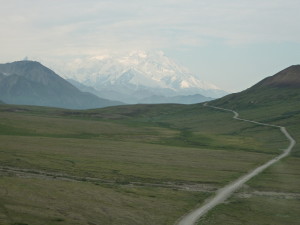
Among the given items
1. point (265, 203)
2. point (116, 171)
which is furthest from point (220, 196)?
point (116, 171)

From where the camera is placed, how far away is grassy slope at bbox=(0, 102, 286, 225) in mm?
61375

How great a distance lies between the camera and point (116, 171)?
335ft

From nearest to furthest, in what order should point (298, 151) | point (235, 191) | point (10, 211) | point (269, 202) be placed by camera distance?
point (10, 211) → point (269, 202) → point (235, 191) → point (298, 151)

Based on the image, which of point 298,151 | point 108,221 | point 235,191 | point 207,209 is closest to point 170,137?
point 298,151

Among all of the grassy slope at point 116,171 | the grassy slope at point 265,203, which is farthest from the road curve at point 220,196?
the grassy slope at point 116,171

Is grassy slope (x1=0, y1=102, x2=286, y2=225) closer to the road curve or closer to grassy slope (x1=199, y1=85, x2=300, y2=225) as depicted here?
the road curve

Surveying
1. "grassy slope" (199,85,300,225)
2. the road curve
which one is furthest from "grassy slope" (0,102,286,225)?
"grassy slope" (199,85,300,225)

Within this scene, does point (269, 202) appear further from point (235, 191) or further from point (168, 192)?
point (168, 192)

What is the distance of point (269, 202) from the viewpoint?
7862 centimetres

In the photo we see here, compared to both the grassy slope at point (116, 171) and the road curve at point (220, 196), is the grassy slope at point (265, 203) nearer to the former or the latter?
the road curve at point (220, 196)

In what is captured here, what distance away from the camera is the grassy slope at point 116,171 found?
201 ft

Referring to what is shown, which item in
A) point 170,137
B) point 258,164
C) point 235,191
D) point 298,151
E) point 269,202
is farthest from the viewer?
point 170,137

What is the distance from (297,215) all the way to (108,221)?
2919cm

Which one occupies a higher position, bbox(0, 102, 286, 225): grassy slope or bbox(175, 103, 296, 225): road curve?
bbox(0, 102, 286, 225): grassy slope
